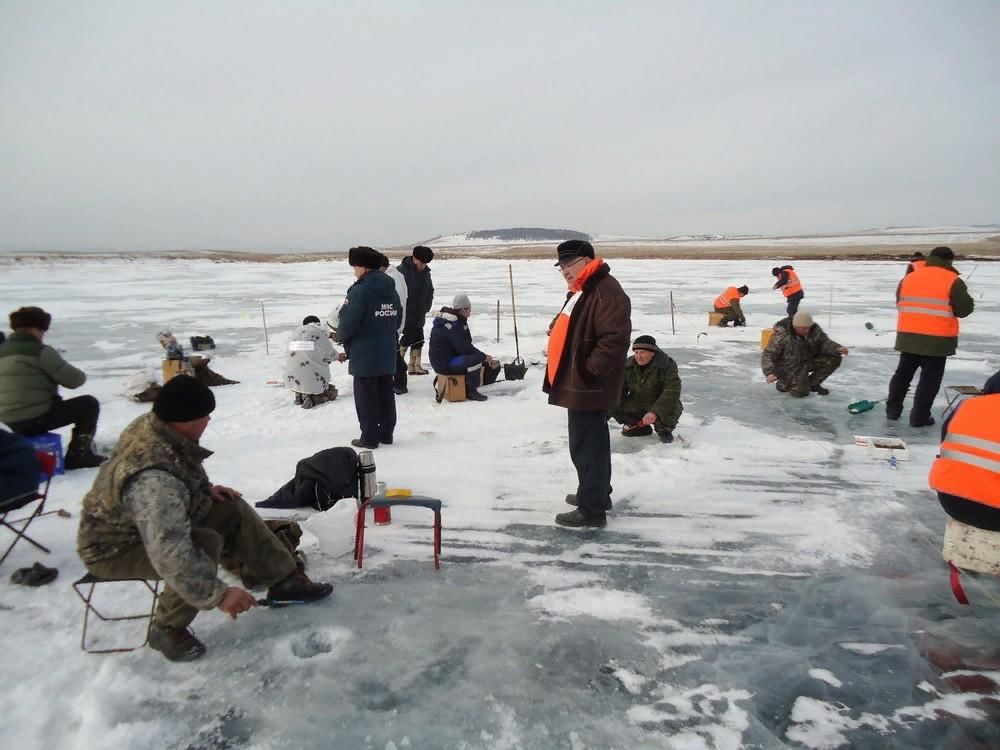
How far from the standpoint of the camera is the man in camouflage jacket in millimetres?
7047

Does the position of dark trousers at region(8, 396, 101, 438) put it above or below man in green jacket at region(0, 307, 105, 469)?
below

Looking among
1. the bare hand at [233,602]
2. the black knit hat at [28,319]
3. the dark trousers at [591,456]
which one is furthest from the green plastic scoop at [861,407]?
the black knit hat at [28,319]

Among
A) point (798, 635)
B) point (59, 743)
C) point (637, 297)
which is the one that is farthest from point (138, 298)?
point (798, 635)

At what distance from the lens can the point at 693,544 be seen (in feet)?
12.3

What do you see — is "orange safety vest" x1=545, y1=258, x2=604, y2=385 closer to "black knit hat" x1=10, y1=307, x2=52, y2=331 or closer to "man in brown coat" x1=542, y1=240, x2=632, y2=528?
"man in brown coat" x1=542, y1=240, x2=632, y2=528

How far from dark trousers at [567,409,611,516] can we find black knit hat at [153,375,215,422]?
2.11m

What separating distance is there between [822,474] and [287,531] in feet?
13.7

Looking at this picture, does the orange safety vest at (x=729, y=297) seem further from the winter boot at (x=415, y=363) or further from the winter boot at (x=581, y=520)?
the winter boot at (x=581, y=520)

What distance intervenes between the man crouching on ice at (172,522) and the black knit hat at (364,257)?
9.01 feet

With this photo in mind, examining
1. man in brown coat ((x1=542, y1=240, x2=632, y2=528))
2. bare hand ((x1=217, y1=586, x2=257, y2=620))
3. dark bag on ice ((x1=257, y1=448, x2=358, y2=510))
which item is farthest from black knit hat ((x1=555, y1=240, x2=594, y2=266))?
bare hand ((x1=217, y1=586, x2=257, y2=620))

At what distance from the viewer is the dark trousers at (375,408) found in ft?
17.5

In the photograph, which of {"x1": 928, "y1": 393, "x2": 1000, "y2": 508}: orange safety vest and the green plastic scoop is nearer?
{"x1": 928, "y1": 393, "x2": 1000, "y2": 508}: orange safety vest

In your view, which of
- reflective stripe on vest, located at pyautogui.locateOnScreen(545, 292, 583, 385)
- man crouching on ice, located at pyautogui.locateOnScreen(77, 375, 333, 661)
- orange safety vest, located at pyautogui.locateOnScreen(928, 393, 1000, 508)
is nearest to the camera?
man crouching on ice, located at pyautogui.locateOnScreen(77, 375, 333, 661)

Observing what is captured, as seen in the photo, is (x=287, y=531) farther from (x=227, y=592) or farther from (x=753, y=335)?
(x=753, y=335)
